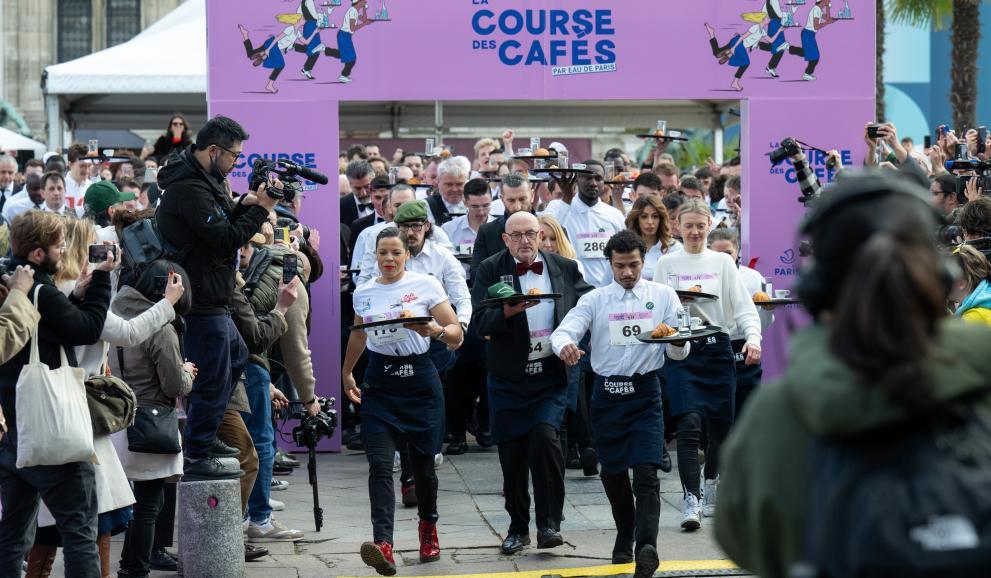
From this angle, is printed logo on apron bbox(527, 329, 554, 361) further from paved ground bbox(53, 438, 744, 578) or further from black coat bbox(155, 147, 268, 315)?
black coat bbox(155, 147, 268, 315)

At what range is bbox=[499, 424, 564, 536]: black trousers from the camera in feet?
25.9

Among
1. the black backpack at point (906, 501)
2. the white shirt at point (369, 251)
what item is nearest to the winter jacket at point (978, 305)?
the white shirt at point (369, 251)

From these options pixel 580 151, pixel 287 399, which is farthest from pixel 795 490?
pixel 580 151

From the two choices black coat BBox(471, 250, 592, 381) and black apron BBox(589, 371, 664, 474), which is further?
black coat BBox(471, 250, 592, 381)

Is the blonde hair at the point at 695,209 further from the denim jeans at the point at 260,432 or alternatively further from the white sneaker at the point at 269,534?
the white sneaker at the point at 269,534

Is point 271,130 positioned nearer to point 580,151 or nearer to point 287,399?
point 287,399

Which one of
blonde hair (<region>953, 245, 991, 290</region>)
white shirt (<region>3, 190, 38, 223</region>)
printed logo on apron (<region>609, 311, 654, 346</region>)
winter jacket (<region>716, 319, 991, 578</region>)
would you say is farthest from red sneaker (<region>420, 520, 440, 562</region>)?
white shirt (<region>3, 190, 38, 223</region>)

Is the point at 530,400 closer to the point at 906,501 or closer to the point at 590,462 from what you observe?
the point at 590,462

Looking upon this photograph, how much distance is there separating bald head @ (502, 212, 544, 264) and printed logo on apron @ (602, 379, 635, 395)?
3.65 ft

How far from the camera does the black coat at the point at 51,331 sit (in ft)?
19.2

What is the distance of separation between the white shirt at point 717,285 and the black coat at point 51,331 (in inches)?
157

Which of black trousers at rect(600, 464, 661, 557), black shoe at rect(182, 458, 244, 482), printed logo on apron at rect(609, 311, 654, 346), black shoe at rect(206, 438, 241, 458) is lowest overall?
black trousers at rect(600, 464, 661, 557)

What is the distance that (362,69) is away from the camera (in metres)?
Answer: 10.8

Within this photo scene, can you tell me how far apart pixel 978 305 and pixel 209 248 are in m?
3.98
